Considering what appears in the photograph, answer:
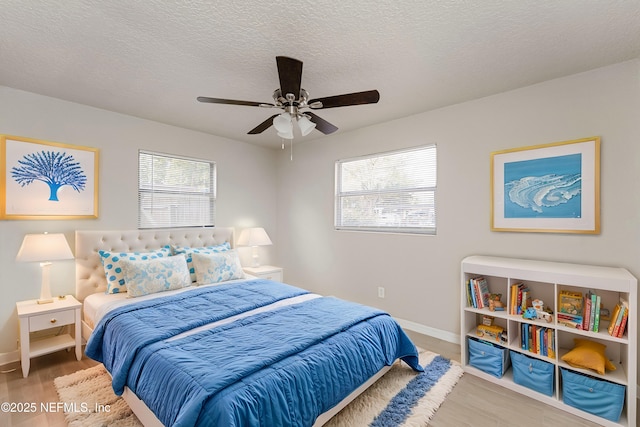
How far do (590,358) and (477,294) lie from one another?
2.65 feet

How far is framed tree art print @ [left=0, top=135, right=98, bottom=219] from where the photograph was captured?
2.68m

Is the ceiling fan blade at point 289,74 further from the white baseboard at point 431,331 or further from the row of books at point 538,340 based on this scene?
the white baseboard at point 431,331

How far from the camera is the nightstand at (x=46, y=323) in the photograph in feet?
8.08

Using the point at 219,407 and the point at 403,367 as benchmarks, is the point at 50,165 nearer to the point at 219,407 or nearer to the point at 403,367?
the point at 219,407

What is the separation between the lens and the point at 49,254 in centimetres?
259

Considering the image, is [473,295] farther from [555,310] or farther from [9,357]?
[9,357]

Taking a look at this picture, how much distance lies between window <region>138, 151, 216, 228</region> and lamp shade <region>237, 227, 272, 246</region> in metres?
0.47

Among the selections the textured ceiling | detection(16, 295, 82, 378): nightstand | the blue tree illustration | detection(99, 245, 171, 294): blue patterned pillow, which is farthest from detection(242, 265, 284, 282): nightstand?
the textured ceiling

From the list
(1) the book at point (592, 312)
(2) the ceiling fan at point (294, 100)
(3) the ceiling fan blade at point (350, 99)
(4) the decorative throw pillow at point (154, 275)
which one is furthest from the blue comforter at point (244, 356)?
(3) the ceiling fan blade at point (350, 99)

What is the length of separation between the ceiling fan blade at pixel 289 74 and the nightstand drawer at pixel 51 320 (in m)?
2.76

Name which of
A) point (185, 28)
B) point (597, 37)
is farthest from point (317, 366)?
point (597, 37)

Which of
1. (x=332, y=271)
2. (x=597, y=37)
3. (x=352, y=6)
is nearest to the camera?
(x=352, y=6)

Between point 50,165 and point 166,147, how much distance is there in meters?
1.15

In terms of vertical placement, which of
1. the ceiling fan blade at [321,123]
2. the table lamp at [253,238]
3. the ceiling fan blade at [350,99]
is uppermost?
the ceiling fan blade at [350,99]
